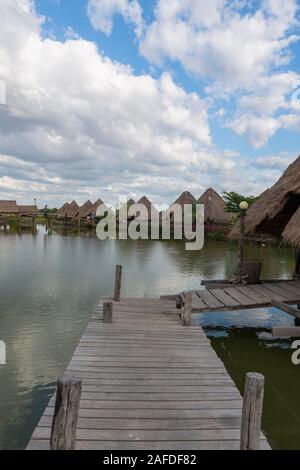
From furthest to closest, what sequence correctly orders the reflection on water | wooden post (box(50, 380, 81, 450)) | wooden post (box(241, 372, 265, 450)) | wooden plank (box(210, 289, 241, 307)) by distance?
wooden plank (box(210, 289, 241, 307)) < the reflection on water < wooden post (box(241, 372, 265, 450)) < wooden post (box(50, 380, 81, 450))

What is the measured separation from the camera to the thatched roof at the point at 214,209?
3959cm

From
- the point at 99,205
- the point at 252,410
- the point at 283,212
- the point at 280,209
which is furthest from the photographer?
the point at 99,205

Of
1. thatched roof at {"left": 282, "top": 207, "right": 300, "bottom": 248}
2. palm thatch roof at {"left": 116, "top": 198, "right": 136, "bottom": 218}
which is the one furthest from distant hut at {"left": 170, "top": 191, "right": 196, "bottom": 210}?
thatched roof at {"left": 282, "top": 207, "right": 300, "bottom": 248}

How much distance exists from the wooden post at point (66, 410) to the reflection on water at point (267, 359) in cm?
289

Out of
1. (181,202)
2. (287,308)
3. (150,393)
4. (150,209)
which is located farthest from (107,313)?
(150,209)

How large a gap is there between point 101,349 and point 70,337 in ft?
8.59

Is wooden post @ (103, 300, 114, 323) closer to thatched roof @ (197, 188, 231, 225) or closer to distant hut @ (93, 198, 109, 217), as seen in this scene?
thatched roof @ (197, 188, 231, 225)

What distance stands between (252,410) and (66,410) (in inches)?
56.4

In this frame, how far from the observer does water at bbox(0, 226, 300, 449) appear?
5207mm

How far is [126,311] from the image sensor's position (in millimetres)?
7738

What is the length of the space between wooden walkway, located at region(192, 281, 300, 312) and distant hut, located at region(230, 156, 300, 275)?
3.34 feet

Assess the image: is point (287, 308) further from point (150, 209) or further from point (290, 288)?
point (150, 209)

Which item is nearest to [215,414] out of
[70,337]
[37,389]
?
[37,389]

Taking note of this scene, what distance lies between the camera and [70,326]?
28.4 feet
